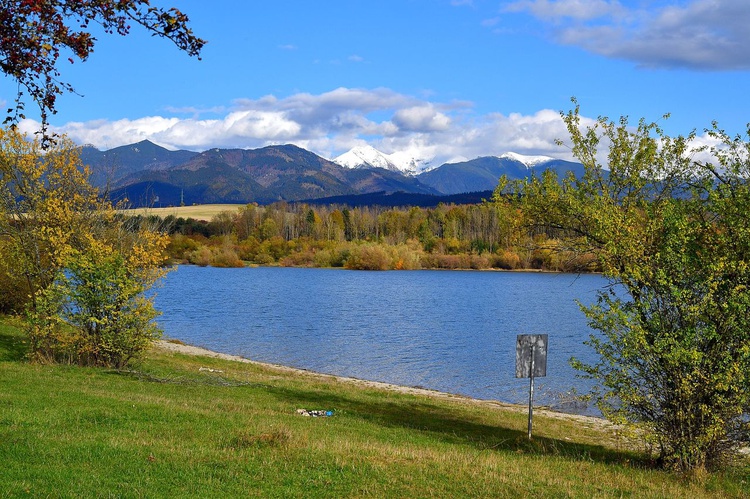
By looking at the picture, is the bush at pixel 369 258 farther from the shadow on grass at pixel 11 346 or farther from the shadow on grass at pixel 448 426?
the shadow on grass at pixel 448 426

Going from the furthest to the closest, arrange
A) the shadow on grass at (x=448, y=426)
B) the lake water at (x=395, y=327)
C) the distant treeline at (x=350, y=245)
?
the distant treeline at (x=350, y=245) < the lake water at (x=395, y=327) < the shadow on grass at (x=448, y=426)

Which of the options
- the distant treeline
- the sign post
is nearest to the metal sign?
the sign post

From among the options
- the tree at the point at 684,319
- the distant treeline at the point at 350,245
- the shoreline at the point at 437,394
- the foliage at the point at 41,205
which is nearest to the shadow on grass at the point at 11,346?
the foliage at the point at 41,205

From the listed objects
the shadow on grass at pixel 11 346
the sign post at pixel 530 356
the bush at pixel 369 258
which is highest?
the sign post at pixel 530 356

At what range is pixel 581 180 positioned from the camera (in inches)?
774

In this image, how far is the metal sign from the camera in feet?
64.7

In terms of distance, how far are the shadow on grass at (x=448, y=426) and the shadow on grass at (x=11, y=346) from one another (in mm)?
10629

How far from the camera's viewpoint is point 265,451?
12.2 m

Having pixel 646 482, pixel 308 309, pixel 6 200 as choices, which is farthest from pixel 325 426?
pixel 308 309

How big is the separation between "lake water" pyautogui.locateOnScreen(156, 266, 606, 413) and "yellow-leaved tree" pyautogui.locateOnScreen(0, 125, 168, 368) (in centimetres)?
1661

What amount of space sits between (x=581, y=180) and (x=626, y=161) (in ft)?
4.56

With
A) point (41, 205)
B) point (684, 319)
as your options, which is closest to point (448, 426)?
point (684, 319)

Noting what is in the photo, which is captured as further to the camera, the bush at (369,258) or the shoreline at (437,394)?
the bush at (369,258)

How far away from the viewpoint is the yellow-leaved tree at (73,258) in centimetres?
2483
